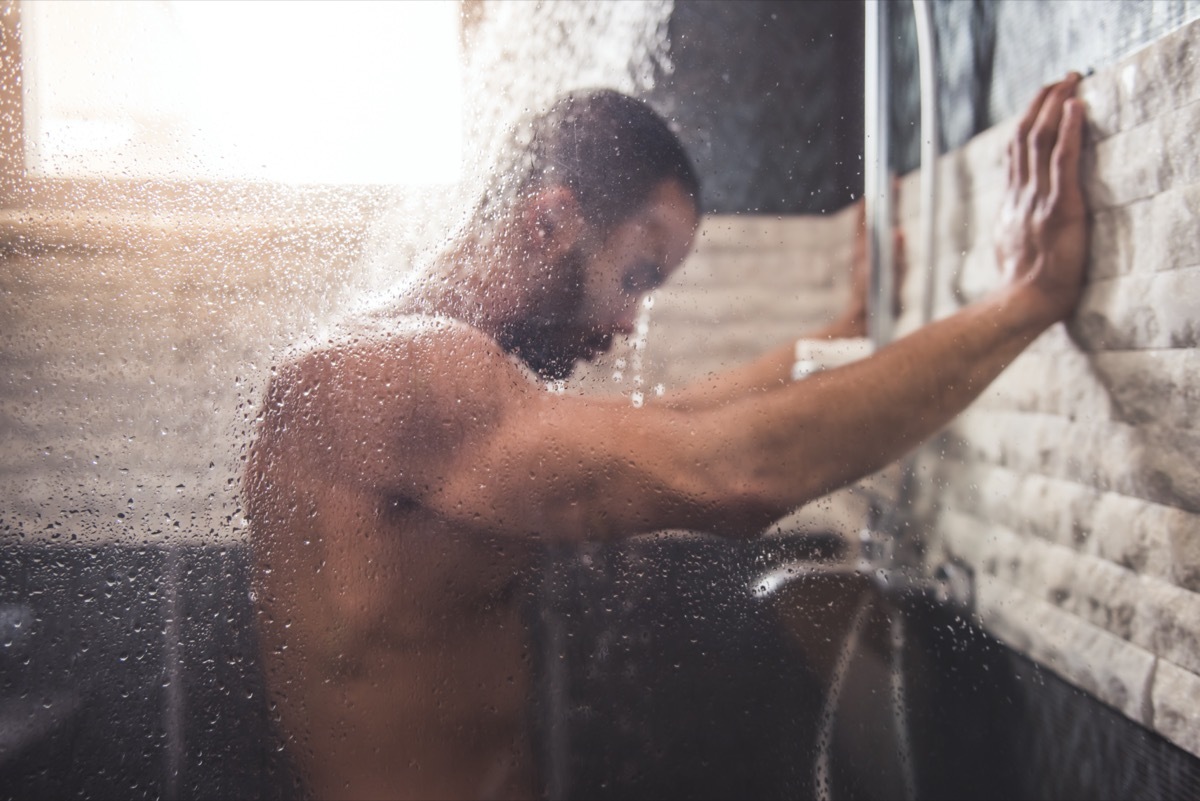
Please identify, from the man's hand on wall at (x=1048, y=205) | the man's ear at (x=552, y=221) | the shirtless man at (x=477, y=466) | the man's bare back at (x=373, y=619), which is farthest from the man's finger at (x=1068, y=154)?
the man's bare back at (x=373, y=619)

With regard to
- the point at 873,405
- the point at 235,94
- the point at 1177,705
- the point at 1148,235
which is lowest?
the point at 1177,705

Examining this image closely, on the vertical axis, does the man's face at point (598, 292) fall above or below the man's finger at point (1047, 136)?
below

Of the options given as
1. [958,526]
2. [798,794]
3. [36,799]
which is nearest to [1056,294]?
→ [958,526]

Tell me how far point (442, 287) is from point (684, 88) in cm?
24

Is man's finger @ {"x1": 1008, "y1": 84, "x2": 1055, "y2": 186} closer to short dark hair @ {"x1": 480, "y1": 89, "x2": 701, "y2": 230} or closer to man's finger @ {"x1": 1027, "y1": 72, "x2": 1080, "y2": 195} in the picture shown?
man's finger @ {"x1": 1027, "y1": 72, "x2": 1080, "y2": 195}

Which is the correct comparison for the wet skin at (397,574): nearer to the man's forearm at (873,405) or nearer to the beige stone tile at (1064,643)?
the man's forearm at (873,405)

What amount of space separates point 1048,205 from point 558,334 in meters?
0.41

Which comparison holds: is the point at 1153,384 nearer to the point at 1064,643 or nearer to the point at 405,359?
the point at 1064,643

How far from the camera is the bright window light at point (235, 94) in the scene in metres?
0.48

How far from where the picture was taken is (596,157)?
50cm

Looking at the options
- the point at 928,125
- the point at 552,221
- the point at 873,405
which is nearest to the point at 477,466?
the point at 552,221

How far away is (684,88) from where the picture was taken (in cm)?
50

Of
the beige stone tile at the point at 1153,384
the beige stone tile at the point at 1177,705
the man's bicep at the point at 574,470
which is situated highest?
the beige stone tile at the point at 1153,384

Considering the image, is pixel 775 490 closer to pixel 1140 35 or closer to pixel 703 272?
pixel 703 272
